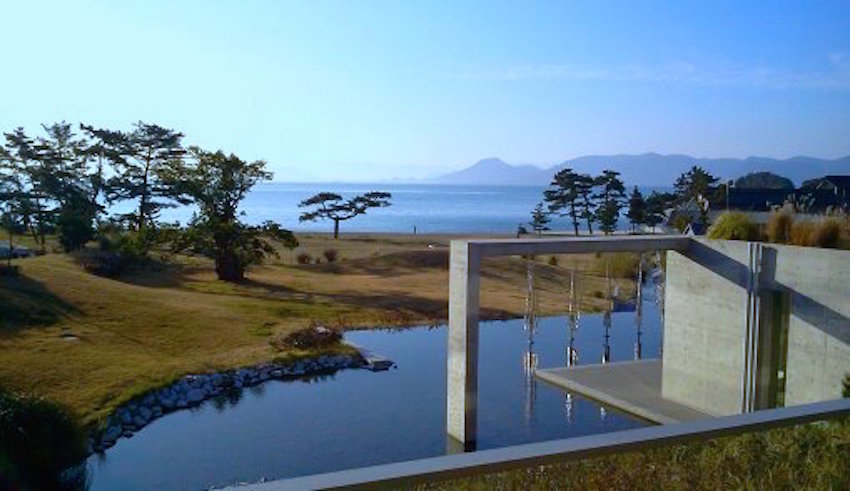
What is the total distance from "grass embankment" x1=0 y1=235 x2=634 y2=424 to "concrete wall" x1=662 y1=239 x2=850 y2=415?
6880 mm

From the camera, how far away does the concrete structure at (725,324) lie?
27.0 feet

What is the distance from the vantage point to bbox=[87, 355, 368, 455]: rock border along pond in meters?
9.63

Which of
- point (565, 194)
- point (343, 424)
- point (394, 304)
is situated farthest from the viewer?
point (565, 194)

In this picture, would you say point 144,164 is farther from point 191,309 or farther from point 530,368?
point 530,368

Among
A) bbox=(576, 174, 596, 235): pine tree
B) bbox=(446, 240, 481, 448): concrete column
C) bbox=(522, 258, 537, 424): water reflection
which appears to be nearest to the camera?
bbox=(446, 240, 481, 448): concrete column

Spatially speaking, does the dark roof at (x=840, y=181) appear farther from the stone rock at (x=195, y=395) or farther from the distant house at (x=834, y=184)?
the stone rock at (x=195, y=395)

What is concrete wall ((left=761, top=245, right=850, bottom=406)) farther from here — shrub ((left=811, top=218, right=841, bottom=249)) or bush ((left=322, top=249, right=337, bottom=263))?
bush ((left=322, top=249, right=337, bottom=263))

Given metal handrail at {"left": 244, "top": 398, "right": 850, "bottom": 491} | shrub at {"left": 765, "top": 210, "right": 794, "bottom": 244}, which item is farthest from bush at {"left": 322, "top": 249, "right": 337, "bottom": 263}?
metal handrail at {"left": 244, "top": 398, "right": 850, "bottom": 491}

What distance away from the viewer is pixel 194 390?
1148 cm

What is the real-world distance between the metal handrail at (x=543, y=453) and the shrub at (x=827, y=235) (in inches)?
291

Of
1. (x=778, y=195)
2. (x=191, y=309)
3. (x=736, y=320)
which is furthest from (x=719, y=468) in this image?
(x=778, y=195)

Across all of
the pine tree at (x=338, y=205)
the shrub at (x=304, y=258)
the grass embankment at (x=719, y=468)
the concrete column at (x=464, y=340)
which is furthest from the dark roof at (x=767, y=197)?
the pine tree at (x=338, y=205)

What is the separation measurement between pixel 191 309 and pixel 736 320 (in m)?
11.7

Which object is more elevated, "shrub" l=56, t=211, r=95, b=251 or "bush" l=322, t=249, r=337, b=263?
"shrub" l=56, t=211, r=95, b=251
